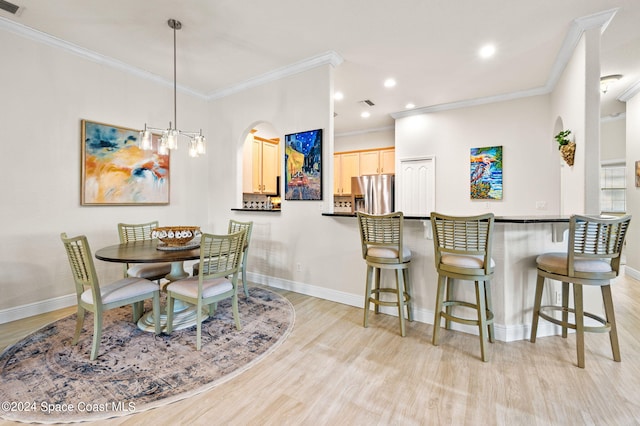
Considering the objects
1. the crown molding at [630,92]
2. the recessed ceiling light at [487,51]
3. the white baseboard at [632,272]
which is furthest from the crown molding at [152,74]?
the white baseboard at [632,272]

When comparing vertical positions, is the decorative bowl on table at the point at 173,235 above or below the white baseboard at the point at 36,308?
above

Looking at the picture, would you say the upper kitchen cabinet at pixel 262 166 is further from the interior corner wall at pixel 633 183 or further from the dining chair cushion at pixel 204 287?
the interior corner wall at pixel 633 183

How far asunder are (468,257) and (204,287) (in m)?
2.16

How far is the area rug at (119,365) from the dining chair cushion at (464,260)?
1.55m

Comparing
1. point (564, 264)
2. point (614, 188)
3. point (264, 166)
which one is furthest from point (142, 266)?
point (614, 188)

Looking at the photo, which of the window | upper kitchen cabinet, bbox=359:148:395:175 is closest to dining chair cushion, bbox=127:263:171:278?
upper kitchen cabinet, bbox=359:148:395:175

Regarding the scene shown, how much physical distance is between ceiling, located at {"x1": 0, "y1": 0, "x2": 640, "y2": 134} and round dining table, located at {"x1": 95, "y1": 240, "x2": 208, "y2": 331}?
218 cm

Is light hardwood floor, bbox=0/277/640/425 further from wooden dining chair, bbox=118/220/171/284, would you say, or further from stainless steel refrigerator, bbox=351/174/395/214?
stainless steel refrigerator, bbox=351/174/395/214

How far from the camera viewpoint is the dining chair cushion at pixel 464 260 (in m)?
2.19

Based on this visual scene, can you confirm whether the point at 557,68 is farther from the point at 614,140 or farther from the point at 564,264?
the point at 614,140

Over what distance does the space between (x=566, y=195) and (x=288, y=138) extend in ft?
11.6

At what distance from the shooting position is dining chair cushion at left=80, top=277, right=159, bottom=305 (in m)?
2.17

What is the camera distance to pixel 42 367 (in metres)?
1.99

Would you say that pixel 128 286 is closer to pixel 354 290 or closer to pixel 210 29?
pixel 354 290
